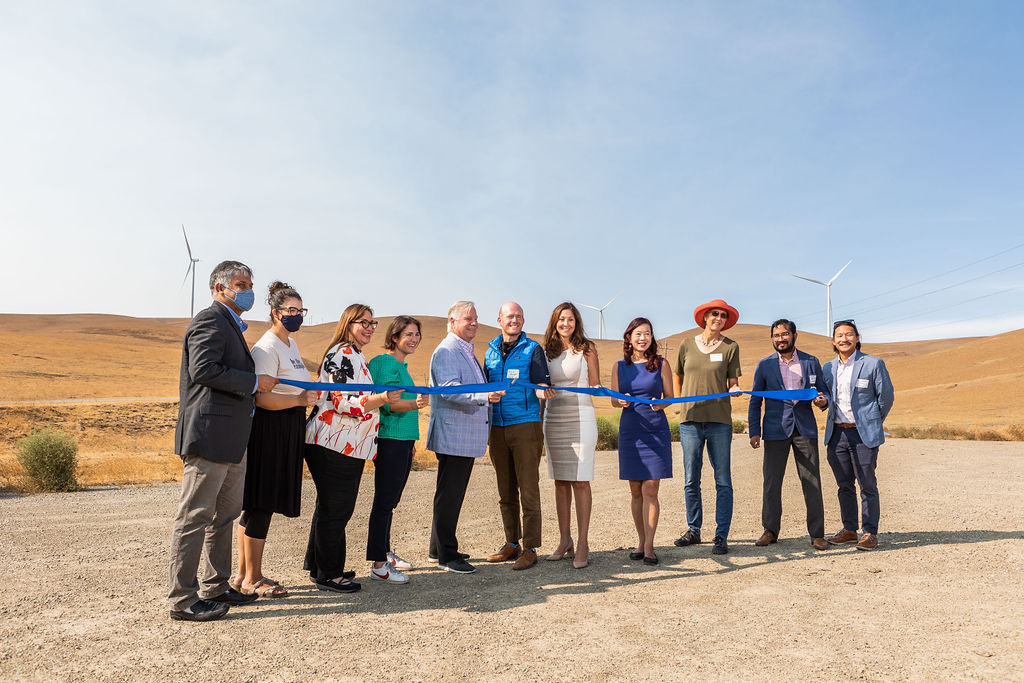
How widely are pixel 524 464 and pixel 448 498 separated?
0.66 meters

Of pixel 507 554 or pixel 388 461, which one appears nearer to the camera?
pixel 388 461

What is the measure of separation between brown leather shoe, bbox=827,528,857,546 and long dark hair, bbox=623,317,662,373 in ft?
7.66

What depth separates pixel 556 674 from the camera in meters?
3.34

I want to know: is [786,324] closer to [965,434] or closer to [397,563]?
[397,563]

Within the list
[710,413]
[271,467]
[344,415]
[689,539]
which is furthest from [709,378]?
[271,467]

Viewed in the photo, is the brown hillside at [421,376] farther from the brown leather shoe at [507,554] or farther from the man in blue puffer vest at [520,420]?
the man in blue puffer vest at [520,420]

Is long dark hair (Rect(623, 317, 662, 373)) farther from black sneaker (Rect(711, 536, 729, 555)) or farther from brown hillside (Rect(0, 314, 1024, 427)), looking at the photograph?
brown hillside (Rect(0, 314, 1024, 427))

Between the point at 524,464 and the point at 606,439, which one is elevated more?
the point at 524,464

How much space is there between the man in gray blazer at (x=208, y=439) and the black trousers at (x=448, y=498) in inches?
62.8

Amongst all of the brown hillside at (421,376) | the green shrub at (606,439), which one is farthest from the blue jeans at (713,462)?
the brown hillside at (421,376)

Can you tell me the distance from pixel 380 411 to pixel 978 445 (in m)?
18.3

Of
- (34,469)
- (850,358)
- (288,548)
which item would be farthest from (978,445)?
(34,469)

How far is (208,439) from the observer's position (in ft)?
13.3

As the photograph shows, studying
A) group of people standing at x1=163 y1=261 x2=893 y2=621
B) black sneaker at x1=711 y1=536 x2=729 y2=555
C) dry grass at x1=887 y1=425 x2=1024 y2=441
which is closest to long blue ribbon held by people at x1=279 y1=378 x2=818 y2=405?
group of people standing at x1=163 y1=261 x2=893 y2=621
